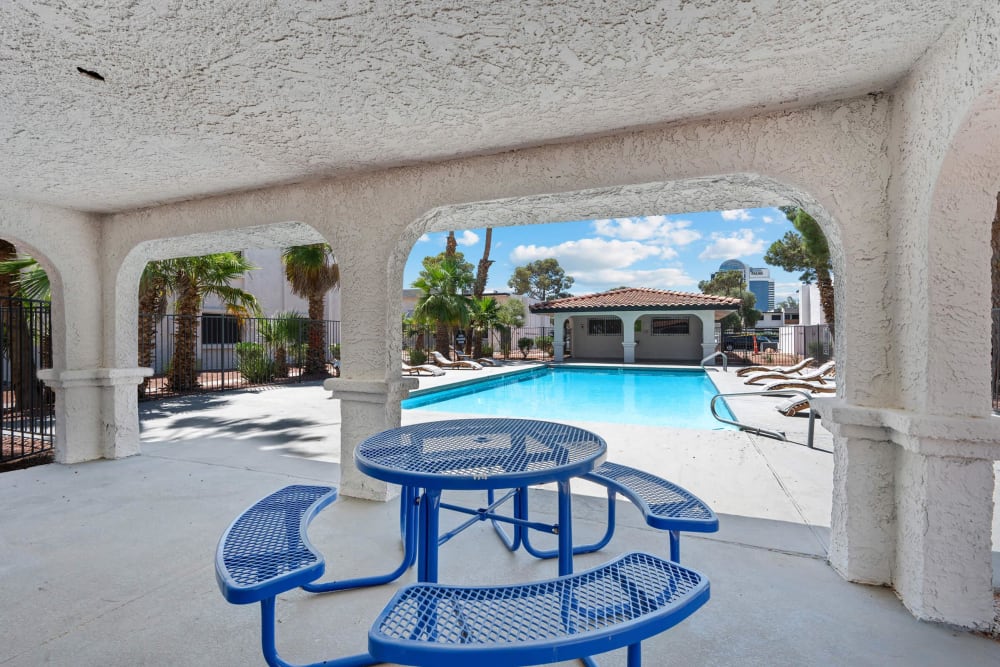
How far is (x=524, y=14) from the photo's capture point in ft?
6.77

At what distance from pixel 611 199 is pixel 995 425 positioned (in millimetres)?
2583

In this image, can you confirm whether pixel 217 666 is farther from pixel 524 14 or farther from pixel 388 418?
pixel 524 14

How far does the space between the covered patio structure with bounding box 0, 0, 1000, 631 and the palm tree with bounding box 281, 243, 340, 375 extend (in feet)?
34.1

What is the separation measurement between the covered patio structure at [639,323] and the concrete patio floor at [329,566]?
15583 millimetres

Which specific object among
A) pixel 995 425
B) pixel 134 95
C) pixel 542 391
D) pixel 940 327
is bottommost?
pixel 542 391

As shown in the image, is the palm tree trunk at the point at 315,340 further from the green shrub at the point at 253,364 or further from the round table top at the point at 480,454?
the round table top at the point at 480,454

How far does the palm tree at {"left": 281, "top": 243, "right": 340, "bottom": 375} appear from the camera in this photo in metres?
14.4

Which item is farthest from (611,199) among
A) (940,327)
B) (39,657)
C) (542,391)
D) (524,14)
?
(542,391)

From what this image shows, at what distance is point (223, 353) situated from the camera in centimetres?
1514

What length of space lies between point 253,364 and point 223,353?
219 centimetres

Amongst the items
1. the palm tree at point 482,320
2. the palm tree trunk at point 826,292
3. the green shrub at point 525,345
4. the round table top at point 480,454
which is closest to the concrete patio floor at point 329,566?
the round table top at point 480,454

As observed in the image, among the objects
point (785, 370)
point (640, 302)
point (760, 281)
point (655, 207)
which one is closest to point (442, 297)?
point (640, 302)

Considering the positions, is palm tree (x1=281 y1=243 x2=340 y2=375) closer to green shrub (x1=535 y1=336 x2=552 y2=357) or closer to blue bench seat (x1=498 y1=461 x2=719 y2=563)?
green shrub (x1=535 y1=336 x2=552 y2=357)

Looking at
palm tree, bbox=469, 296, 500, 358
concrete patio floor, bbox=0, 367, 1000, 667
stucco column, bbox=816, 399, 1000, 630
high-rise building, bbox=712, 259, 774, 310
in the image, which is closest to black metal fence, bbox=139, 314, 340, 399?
palm tree, bbox=469, 296, 500, 358
